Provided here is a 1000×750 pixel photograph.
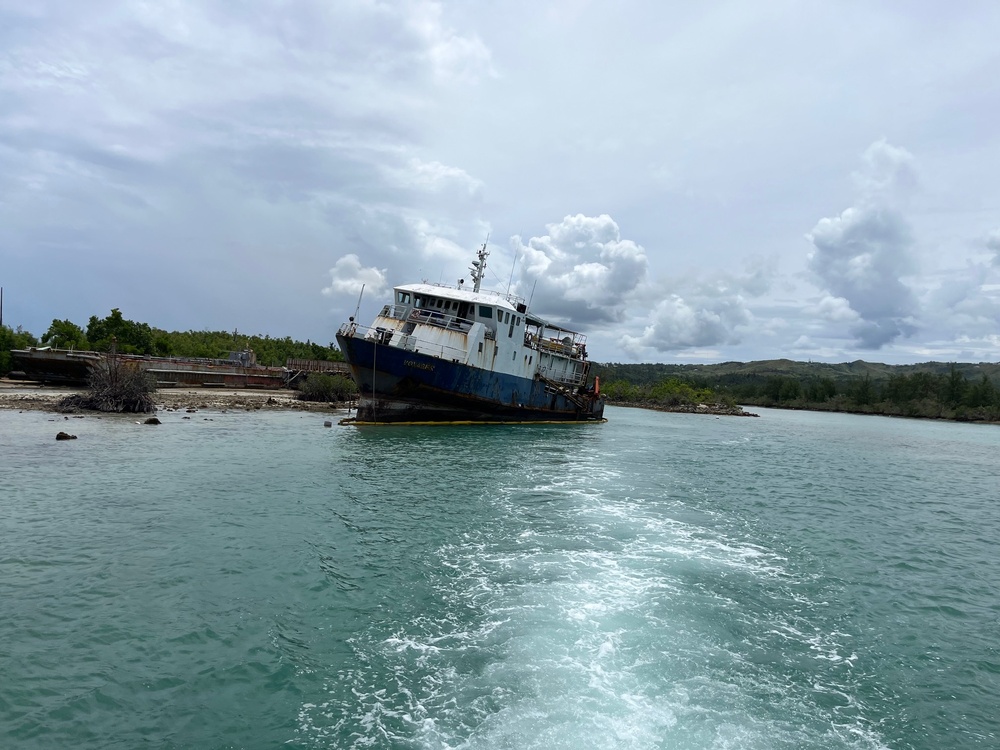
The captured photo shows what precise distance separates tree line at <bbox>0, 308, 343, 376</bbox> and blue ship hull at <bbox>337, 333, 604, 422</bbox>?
17.5 meters

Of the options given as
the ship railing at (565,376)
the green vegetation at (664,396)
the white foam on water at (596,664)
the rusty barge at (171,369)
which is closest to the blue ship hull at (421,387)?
the ship railing at (565,376)

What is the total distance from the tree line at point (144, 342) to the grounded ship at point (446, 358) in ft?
54.9

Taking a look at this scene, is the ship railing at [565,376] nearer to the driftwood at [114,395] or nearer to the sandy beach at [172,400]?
the sandy beach at [172,400]

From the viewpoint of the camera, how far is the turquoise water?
499cm

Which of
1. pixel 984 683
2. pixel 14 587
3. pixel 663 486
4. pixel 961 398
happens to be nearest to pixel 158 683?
pixel 14 587

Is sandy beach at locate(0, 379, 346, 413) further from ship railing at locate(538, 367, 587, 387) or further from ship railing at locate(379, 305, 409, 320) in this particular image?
ship railing at locate(538, 367, 587, 387)

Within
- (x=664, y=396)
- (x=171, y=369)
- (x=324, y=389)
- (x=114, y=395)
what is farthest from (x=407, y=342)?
(x=664, y=396)

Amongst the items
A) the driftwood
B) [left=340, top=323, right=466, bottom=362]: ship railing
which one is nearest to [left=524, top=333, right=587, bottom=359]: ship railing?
[left=340, top=323, right=466, bottom=362]: ship railing

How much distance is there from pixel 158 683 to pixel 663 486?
1457 centimetres

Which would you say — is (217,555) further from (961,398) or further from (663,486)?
(961,398)

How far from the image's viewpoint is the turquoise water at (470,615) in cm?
499

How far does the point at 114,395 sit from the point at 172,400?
8.21 meters

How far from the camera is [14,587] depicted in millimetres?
7195

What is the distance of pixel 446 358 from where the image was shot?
1096 inches
